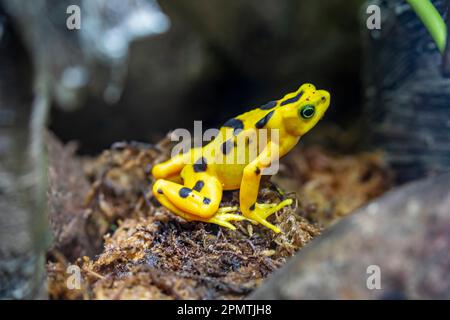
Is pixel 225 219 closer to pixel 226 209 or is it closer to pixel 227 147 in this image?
pixel 226 209

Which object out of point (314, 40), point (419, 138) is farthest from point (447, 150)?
point (314, 40)

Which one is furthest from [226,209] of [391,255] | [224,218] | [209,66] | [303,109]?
[209,66]

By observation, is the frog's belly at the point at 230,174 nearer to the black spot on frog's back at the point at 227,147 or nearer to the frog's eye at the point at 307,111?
the black spot on frog's back at the point at 227,147

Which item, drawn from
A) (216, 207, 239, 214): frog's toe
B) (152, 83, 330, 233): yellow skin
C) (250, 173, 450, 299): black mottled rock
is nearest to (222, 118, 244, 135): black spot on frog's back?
(152, 83, 330, 233): yellow skin

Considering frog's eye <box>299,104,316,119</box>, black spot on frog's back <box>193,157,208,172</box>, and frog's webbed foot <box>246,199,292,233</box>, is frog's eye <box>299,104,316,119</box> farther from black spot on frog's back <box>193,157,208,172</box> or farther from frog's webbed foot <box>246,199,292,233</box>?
black spot on frog's back <box>193,157,208,172</box>

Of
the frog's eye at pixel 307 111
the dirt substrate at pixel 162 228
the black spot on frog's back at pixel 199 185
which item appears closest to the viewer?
the dirt substrate at pixel 162 228

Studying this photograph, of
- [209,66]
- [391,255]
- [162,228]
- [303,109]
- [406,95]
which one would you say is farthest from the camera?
[209,66]

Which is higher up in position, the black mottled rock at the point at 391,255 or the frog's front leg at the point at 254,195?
the frog's front leg at the point at 254,195

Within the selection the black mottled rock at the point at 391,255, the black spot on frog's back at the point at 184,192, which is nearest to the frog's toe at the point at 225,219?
the black spot on frog's back at the point at 184,192
